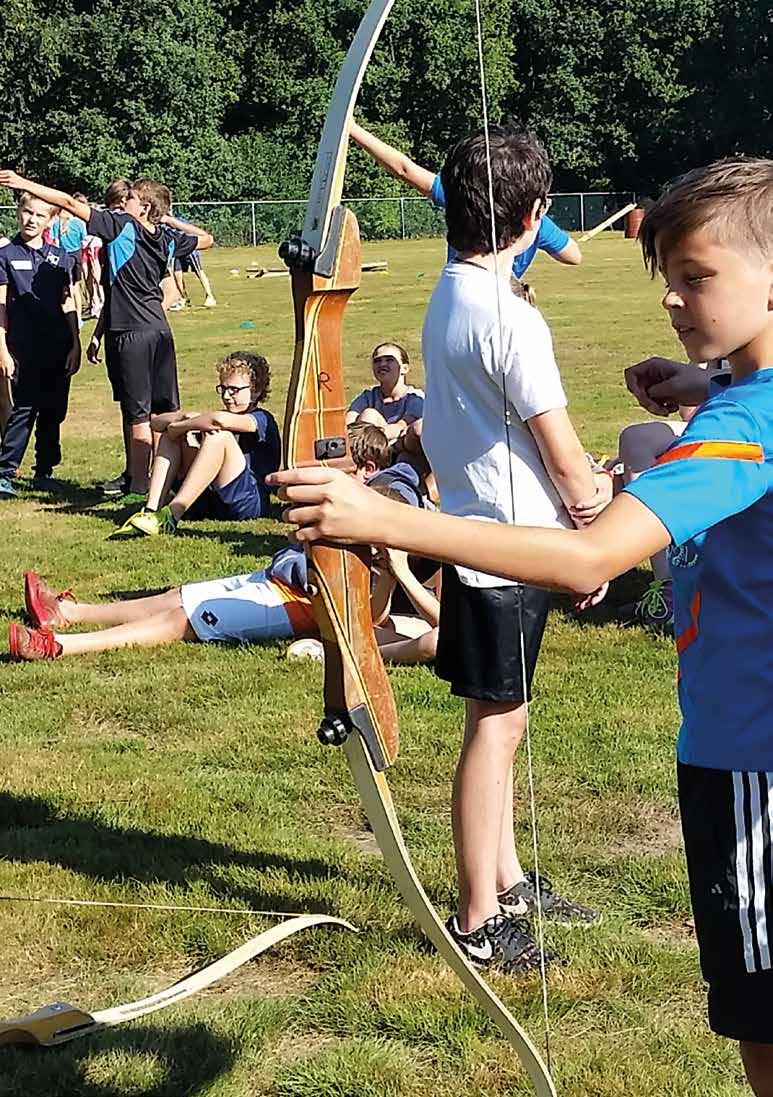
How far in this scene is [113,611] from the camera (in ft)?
21.4

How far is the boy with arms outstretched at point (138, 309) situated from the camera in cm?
949

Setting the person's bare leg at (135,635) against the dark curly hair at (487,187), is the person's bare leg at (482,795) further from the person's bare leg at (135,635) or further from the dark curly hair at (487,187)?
the person's bare leg at (135,635)

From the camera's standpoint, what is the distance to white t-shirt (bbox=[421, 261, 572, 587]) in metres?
3.06

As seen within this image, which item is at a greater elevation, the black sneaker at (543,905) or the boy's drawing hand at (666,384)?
the boy's drawing hand at (666,384)

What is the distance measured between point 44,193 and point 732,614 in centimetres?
671

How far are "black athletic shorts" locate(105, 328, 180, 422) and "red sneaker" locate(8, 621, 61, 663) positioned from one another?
147 inches

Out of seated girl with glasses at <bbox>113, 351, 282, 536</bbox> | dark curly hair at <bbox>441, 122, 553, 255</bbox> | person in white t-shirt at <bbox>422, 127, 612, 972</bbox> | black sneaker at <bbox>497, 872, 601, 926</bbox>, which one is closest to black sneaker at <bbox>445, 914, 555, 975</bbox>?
person in white t-shirt at <bbox>422, 127, 612, 972</bbox>

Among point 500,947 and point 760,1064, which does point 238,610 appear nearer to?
point 500,947

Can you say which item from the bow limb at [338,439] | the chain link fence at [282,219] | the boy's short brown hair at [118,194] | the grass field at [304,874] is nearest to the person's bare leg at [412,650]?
the grass field at [304,874]

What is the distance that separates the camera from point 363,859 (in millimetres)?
3959

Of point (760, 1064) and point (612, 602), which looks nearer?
point (760, 1064)

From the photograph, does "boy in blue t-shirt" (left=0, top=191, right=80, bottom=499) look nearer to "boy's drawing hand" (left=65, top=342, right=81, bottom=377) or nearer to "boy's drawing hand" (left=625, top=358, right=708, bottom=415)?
"boy's drawing hand" (left=65, top=342, right=81, bottom=377)

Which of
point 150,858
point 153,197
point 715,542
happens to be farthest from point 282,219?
point 715,542

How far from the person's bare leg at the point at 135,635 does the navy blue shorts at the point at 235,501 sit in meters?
2.24
